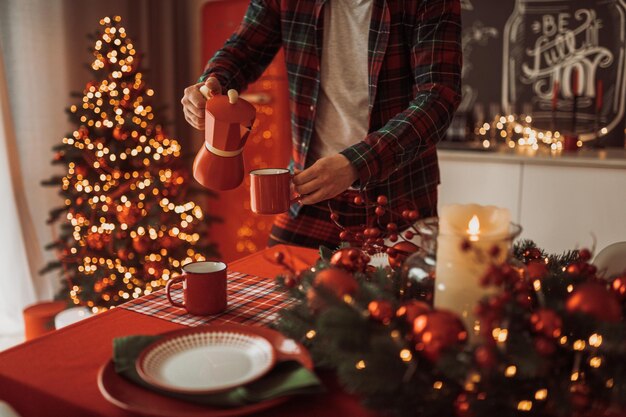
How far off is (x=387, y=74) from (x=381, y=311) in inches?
38.2

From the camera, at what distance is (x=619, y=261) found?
4.06ft

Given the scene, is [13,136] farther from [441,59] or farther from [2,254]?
[441,59]

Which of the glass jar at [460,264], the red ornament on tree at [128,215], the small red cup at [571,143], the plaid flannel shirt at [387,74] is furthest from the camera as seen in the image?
the small red cup at [571,143]

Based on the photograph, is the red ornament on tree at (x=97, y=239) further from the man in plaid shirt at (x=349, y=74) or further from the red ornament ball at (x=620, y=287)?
the red ornament ball at (x=620, y=287)

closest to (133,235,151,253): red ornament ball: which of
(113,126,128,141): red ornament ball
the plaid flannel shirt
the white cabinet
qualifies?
(113,126,128,141): red ornament ball

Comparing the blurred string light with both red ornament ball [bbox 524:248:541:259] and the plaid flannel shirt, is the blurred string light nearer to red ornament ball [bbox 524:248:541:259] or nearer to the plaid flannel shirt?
the plaid flannel shirt

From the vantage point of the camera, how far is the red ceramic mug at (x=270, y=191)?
1.09 m

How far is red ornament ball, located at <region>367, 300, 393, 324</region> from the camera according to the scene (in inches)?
27.4

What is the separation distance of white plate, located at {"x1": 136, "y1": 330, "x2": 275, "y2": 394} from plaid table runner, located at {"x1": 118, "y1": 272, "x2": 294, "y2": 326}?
125mm

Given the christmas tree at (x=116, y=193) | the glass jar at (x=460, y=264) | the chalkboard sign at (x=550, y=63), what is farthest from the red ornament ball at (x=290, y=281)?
the chalkboard sign at (x=550, y=63)

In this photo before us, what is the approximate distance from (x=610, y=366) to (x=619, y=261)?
0.65m

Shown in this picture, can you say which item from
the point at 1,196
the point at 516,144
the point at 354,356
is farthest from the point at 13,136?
the point at 354,356

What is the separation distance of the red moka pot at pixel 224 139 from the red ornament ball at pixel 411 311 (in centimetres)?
50

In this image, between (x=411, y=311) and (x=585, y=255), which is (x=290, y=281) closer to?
(x=411, y=311)
